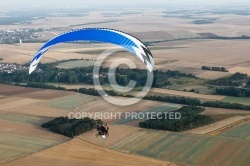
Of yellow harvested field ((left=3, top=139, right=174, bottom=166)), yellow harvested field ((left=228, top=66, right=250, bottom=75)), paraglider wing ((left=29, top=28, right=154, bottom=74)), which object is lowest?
yellow harvested field ((left=3, top=139, right=174, bottom=166))

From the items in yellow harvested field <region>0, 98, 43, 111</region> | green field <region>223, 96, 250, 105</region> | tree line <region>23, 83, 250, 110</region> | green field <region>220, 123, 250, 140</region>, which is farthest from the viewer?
green field <region>223, 96, 250, 105</region>

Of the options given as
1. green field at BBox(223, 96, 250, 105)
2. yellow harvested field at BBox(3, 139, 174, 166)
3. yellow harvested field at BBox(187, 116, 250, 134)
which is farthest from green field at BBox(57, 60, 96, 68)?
yellow harvested field at BBox(3, 139, 174, 166)

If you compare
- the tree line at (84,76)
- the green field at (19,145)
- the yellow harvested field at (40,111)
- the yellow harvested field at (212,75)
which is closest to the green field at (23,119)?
the yellow harvested field at (40,111)

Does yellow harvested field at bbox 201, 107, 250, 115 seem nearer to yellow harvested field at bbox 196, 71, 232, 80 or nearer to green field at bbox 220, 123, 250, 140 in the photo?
green field at bbox 220, 123, 250, 140

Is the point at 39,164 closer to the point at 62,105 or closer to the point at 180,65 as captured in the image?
the point at 62,105

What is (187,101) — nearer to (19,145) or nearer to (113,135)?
(113,135)

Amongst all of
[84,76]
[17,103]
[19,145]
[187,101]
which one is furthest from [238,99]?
[19,145]
